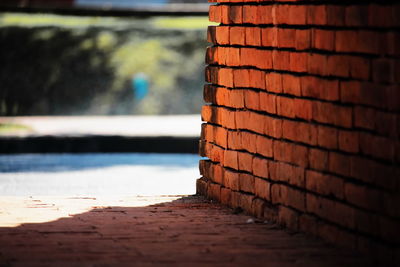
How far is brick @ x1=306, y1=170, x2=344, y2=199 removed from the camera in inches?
203

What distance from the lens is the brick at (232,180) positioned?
675 cm

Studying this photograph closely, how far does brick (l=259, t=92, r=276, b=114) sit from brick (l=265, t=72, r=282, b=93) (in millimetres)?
44

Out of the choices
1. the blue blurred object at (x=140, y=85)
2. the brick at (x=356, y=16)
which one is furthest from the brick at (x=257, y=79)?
the blue blurred object at (x=140, y=85)

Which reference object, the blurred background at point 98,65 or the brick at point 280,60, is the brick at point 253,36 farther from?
the blurred background at point 98,65

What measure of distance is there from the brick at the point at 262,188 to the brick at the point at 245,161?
5.7 inches

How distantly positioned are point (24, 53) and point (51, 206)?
11.6 meters

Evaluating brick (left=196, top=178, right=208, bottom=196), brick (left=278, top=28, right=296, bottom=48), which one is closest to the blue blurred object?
brick (left=196, top=178, right=208, bottom=196)

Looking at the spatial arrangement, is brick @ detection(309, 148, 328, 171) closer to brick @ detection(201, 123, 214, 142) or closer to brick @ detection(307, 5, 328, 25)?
brick @ detection(307, 5, 328, 25)

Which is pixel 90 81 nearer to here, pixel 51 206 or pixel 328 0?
pixel 51 206

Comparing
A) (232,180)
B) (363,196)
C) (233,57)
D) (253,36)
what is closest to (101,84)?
(233,57)

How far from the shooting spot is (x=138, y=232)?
18.9 ft

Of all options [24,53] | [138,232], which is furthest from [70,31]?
[138,232]

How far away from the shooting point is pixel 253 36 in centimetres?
646

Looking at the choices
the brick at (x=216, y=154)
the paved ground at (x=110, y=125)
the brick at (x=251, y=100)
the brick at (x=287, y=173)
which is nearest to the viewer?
the brick at (x=287, y=173)
